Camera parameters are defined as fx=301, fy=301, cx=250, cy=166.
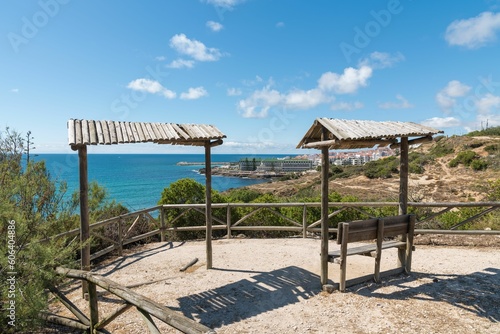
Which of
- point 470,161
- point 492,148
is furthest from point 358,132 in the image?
point 492,148

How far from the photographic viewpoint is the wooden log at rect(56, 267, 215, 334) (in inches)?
95.7

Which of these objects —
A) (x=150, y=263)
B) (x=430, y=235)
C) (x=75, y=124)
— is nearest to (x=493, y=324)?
(x=430, y=235)

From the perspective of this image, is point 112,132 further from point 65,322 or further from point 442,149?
point 442,149

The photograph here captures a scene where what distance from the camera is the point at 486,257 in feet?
21.1

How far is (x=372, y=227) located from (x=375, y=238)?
228mm

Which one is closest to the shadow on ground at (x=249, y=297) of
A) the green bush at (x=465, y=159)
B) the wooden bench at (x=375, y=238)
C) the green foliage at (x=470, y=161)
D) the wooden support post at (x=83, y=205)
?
the wooden bench at (x=375, y=238)

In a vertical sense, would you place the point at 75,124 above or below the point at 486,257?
above

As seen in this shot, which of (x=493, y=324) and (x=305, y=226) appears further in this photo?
(x=305, y=226)

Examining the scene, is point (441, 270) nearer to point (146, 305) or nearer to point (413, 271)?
point (413, 271)

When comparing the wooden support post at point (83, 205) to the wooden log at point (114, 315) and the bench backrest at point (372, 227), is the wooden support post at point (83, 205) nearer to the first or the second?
the wooden log at point (114, 315)

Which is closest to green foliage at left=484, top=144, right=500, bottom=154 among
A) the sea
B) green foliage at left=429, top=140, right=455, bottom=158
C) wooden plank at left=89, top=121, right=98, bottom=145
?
green foliage at left=429, top=140, right=455, bottom=158

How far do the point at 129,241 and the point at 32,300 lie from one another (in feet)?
14.3

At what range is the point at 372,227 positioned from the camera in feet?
16.9

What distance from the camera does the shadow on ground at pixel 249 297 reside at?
14.0 feet
